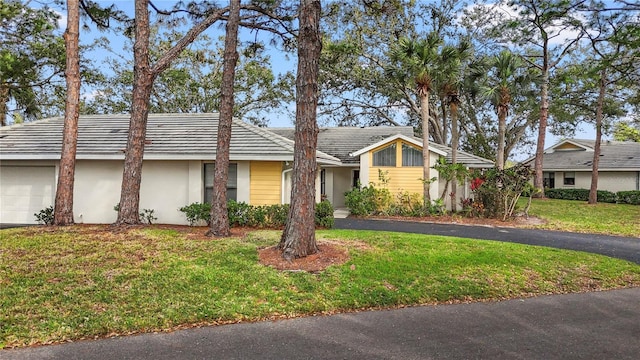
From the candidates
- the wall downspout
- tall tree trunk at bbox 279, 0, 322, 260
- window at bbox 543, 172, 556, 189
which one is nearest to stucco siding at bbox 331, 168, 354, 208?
the wall downspout

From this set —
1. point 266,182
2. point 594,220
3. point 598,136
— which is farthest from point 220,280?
point 598,136

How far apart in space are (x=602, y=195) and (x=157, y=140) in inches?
1100

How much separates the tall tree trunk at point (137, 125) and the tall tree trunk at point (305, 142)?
5431 millimetres

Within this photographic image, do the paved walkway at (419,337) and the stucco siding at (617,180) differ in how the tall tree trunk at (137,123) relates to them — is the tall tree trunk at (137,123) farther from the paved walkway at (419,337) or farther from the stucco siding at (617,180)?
the stucco siding at (617,180)

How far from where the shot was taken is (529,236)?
12094 millimetres

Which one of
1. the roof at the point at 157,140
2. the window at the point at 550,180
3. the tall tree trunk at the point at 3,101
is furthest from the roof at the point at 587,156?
the tall tree trunk at the point at 3,101

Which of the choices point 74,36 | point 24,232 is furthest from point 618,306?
point 74,36

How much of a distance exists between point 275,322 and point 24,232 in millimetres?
8516

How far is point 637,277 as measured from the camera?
744cm

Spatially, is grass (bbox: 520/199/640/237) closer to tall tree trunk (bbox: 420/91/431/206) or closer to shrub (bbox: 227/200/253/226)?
tall tree trunk (bbox: 420/91/431/206)

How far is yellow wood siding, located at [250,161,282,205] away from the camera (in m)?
12.8

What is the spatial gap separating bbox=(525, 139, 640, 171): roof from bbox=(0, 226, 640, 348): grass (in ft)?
78.4

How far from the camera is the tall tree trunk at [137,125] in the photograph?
10.6 meters

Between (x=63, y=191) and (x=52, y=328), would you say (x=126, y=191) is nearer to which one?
(x=63, y=191)
